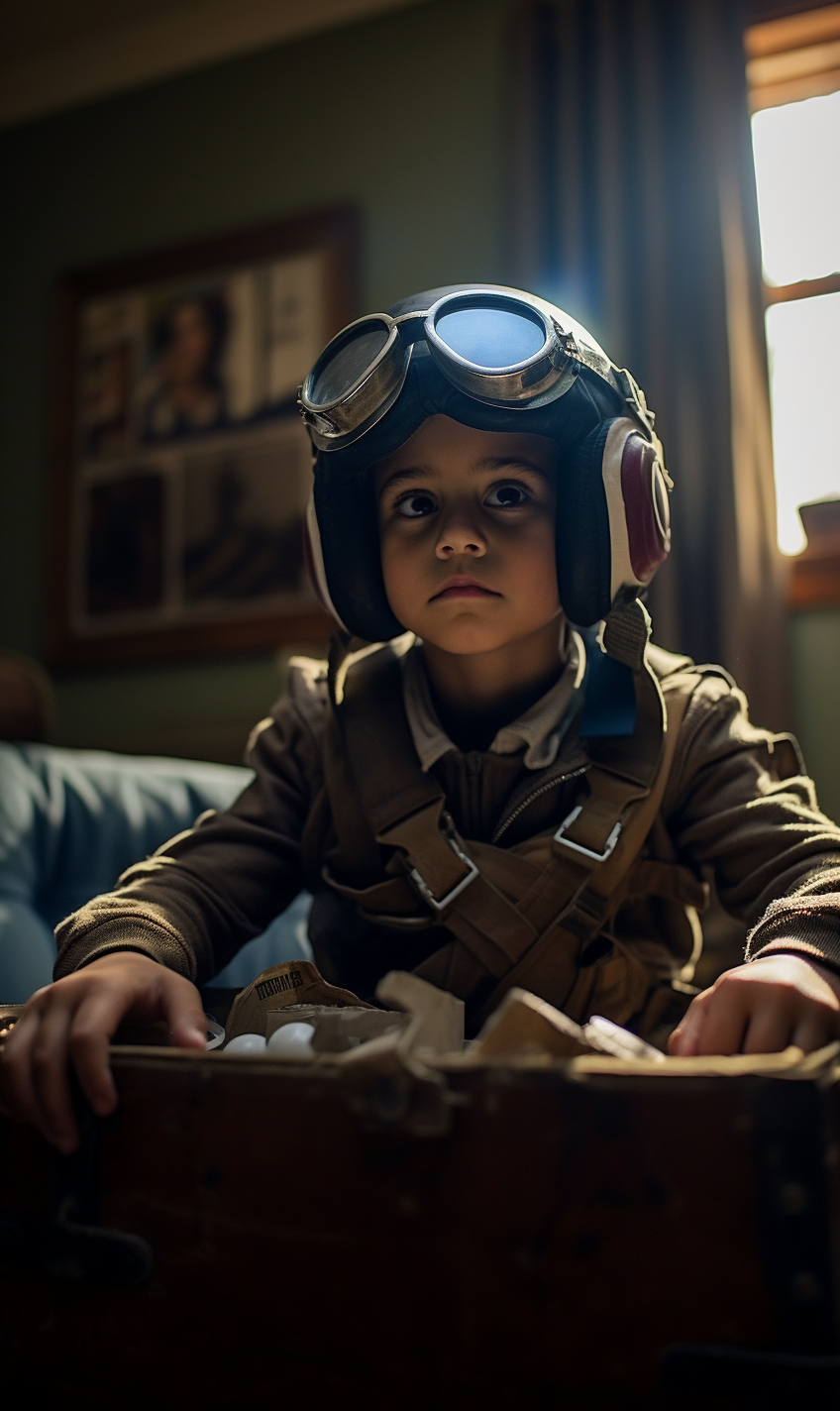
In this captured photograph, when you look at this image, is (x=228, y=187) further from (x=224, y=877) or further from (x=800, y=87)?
(x=224, y=877)

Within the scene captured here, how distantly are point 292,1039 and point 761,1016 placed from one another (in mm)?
326

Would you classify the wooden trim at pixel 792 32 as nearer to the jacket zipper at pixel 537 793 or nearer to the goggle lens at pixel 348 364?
the goggle lens at pixel 348 364

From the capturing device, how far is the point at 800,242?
2.84 meters

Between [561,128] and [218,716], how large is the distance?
6.34 ft

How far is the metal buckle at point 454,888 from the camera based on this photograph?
38.0 inches

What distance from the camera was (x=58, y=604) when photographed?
353 centimetres

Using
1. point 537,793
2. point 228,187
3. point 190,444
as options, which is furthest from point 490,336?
point 228,187

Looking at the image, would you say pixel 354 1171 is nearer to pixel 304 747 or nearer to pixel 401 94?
pixel 304 747

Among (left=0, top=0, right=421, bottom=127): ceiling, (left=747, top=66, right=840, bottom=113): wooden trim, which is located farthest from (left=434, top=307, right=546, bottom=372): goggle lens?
(left=0, top=0, right=421, bottom=127): ceiling

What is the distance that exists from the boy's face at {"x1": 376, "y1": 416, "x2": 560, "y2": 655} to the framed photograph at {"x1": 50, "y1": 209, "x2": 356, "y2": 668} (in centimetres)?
210

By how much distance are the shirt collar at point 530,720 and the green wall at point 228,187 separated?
1634 millimetres

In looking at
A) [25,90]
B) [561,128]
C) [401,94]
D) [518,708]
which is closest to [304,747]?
[518,708]

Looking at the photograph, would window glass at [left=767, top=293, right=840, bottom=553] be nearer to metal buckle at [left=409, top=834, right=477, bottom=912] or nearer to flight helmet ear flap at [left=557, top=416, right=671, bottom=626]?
flight helmet ear flap at [left=557, top=416, right=671, bottom=626]

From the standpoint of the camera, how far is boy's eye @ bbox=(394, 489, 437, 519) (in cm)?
103
